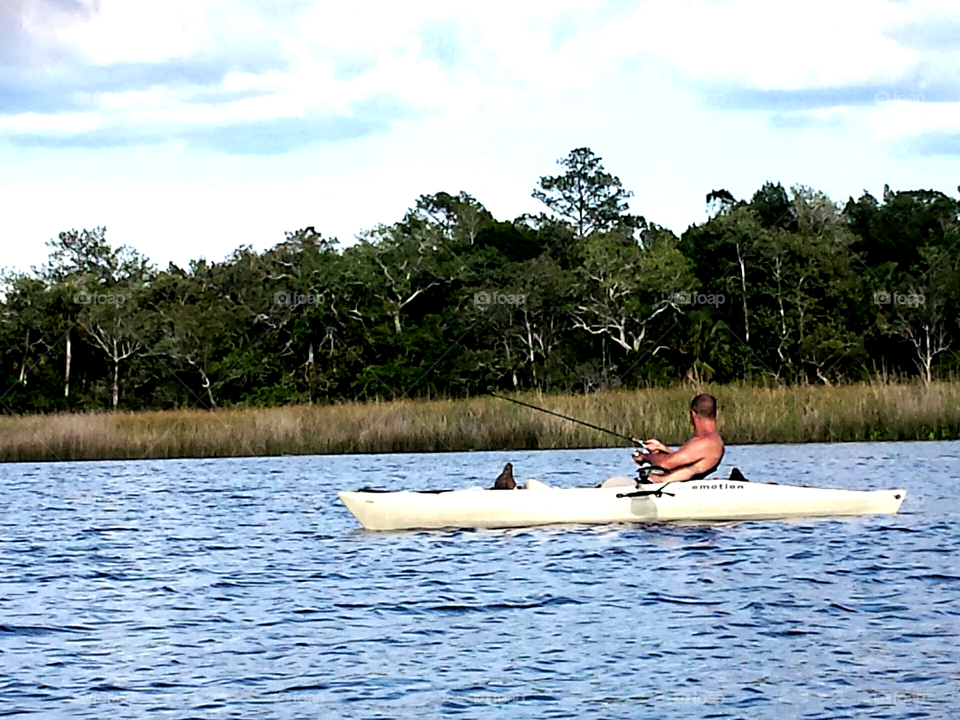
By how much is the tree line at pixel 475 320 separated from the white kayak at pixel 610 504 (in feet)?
102

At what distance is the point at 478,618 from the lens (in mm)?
11172

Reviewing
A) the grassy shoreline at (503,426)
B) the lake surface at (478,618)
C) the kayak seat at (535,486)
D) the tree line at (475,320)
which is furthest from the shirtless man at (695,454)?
the tree line at (475,320)

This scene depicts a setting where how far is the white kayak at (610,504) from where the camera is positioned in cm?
1525

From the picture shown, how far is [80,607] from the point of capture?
40.1 ft

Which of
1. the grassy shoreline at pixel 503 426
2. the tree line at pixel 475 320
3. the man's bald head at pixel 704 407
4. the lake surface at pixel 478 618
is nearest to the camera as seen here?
the lake surface at pixel 478 618

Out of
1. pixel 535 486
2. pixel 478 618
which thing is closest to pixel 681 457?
pixel 535 486

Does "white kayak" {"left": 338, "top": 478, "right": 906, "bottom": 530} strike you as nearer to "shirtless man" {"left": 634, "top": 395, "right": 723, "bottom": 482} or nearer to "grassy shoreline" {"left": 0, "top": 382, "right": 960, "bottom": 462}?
"shirtless man" {"left": 634, "top": 395, "right": 723, "bottom": 482}

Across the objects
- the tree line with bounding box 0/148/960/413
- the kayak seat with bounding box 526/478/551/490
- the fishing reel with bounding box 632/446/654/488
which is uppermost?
the tree line with bounding box 0/148/960/413

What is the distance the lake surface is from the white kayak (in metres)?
0.21

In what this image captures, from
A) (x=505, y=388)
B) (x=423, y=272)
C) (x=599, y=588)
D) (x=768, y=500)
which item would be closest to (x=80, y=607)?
(x=599, y=588)

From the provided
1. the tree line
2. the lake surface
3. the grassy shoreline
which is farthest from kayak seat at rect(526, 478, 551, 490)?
the tree line

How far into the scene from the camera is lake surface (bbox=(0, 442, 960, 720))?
884 cm

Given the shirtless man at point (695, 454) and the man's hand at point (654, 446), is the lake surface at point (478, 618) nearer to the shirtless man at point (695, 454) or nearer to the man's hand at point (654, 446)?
the shirtless man at point (695, 454)

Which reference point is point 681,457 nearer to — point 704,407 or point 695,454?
point 695,454
